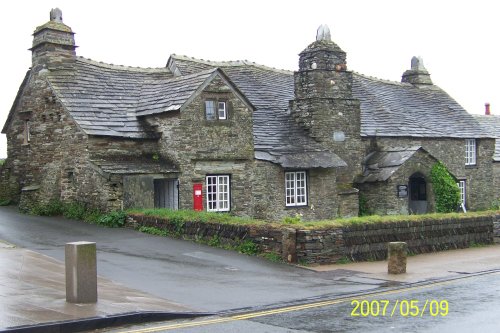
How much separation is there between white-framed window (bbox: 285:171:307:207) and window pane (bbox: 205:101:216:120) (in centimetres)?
452

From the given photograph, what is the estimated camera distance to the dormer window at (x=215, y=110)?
24.1m

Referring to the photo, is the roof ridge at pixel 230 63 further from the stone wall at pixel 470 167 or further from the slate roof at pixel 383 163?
the stone wall at pixel 470 167

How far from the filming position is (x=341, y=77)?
30.1 metres

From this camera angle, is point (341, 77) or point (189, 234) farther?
point (341, 77)

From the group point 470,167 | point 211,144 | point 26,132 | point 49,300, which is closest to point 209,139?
point 211,144

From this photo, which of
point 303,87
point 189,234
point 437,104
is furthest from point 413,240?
point 437,104

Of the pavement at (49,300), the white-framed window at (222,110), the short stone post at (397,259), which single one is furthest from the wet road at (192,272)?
the white-framed window at (222,110)

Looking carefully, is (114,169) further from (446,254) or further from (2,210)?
(446,254)

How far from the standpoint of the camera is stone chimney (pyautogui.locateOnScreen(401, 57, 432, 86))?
134 ft

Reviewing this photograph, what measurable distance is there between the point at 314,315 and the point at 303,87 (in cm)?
2041

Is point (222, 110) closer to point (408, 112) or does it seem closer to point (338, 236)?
point (338, 236)

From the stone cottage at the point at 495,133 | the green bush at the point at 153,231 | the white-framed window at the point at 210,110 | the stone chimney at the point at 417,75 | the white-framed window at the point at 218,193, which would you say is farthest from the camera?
the stone cottage at the point at 495,133

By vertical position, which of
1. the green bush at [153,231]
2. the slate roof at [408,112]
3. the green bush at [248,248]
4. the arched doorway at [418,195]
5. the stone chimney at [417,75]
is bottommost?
the green bush at [248,248]

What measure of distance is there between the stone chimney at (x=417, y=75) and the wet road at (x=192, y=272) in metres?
26.4
